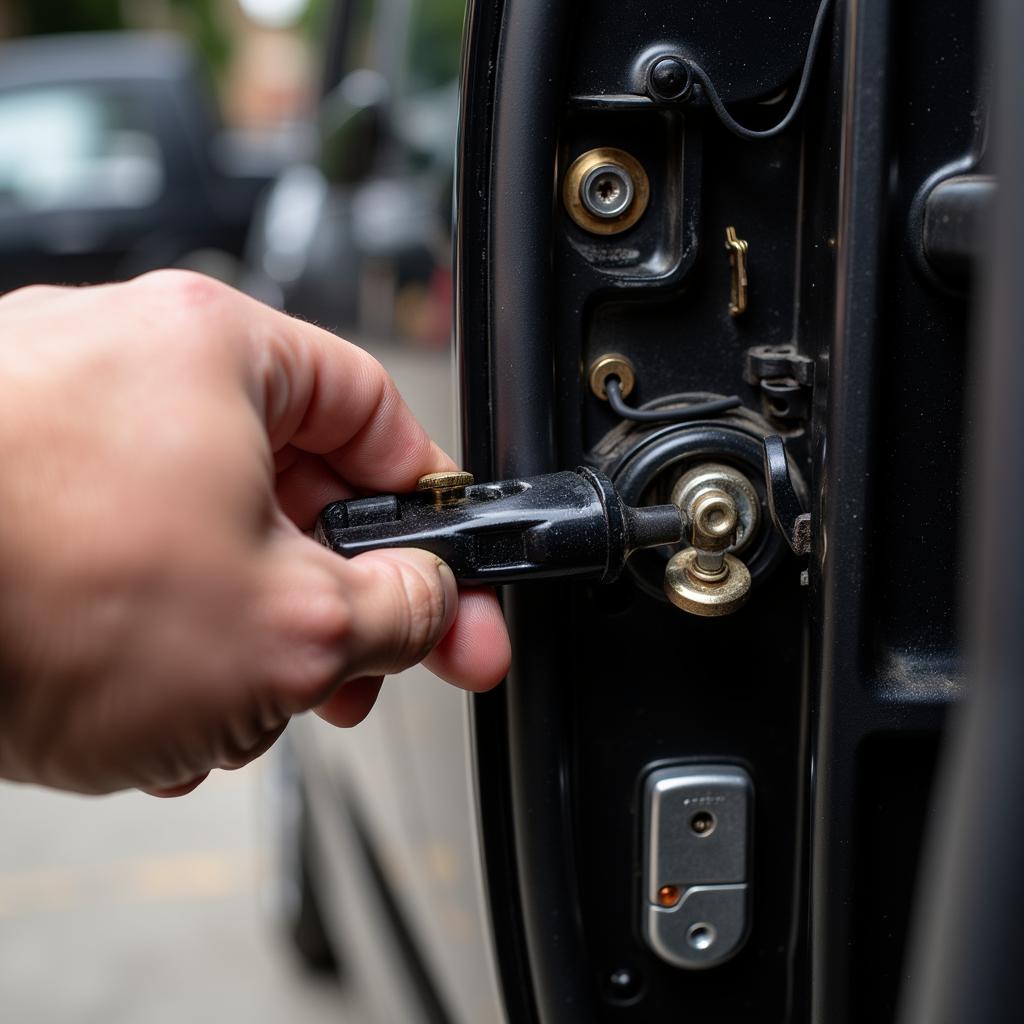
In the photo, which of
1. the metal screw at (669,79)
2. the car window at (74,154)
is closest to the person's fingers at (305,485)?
the metal screw at (669,79)

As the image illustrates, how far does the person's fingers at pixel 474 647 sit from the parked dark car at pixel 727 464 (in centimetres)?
6

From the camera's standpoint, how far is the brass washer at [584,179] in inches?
39.5

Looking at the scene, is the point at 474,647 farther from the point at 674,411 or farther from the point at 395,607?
the point at 674,411

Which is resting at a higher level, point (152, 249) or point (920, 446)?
point (920, 446)

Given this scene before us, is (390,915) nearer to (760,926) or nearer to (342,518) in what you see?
(760,926)

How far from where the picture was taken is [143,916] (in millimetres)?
3436

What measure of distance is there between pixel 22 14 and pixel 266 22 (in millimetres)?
30663

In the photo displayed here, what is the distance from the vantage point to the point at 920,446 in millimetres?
896

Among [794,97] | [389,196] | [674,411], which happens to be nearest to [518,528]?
[674,411]

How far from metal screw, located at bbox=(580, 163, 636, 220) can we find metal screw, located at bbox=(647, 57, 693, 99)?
0.22 feet

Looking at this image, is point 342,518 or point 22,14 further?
point 22,14

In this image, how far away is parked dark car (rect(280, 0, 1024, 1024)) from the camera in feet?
2.85

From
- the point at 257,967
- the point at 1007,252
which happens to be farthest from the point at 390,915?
the point at 1007,252

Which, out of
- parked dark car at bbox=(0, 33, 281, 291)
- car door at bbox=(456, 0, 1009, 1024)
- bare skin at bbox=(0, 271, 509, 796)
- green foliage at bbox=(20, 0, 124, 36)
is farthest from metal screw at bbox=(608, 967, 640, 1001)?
green foliage at bbox=(20, 0, 124, 36)
